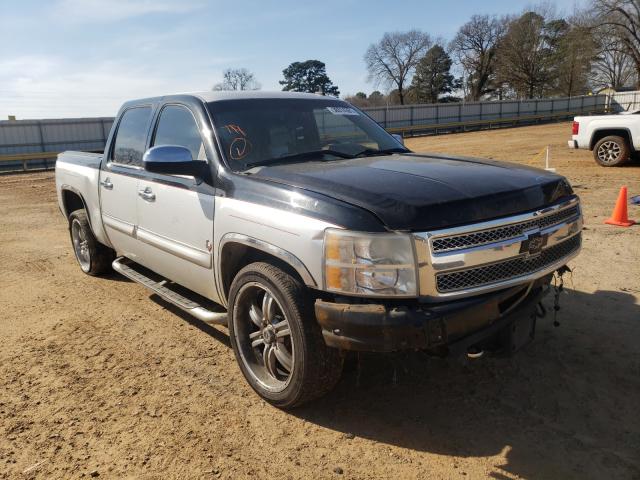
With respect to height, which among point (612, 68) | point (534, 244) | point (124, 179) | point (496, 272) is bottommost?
point (496, 272)

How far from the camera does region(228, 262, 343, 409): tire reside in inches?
110

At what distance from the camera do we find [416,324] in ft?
7.94

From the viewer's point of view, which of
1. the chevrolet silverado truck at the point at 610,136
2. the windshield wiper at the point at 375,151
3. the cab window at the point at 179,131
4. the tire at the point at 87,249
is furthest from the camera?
the chevrolet silverado truck at the point at 610,136

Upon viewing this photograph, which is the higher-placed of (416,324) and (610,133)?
(610,133)

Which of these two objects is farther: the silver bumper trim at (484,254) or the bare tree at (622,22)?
the bare tree at (622,22)

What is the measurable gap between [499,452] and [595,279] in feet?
10.4

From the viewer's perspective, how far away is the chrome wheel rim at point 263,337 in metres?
3.10

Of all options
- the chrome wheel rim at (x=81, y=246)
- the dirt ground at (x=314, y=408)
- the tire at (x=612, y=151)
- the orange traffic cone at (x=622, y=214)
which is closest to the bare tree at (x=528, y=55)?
the tire at (x=612, y=151)

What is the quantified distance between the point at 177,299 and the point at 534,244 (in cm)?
263

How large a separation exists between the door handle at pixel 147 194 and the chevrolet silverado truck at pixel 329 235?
2 cm

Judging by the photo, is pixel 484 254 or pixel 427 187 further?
pixel 427 187

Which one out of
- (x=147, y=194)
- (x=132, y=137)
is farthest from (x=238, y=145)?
(x=132, y=137)

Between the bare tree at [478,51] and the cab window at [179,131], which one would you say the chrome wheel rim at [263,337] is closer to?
the cab window at [179,131]

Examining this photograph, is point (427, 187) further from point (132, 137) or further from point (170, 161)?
point (132, 137)
